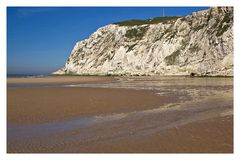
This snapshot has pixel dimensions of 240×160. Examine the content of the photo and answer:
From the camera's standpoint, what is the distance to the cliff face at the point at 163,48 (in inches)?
1705

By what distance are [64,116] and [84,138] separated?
3.63m

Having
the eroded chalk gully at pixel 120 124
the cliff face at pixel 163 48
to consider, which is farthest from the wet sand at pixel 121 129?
the cliff face at pixel 163 48

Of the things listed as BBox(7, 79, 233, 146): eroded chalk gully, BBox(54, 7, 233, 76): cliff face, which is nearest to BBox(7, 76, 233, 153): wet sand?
BBox(7, 79, 233, 146): eroded chalk gully

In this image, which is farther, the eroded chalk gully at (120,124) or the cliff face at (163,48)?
the cliff face at (163,48)

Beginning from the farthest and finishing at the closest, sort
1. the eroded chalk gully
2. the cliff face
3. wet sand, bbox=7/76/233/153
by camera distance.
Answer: the cliff face → the eroded chalk gully → wet sand, bbox=7/76/233/153

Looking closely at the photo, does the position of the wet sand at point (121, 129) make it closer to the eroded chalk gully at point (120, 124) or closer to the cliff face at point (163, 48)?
the eroded chalk gully at point (120, 124)

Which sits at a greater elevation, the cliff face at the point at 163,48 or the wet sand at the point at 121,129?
the cliff face at the point at 163,48

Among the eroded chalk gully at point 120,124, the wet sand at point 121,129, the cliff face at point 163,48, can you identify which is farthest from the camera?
the cliff face at point 163,48

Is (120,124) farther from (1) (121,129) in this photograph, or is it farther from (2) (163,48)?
(2) (163,48)

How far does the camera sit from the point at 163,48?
54500 millimetres

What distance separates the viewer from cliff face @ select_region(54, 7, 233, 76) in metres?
43.3

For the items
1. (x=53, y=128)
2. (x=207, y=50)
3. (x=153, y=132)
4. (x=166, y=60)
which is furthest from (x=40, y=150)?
(x=166, y=60)

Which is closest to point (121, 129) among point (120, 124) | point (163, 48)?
point (120, 124)

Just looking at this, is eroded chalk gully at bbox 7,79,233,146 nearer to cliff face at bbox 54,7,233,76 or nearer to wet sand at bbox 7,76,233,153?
wet sand at bbox 7,76,233,153
